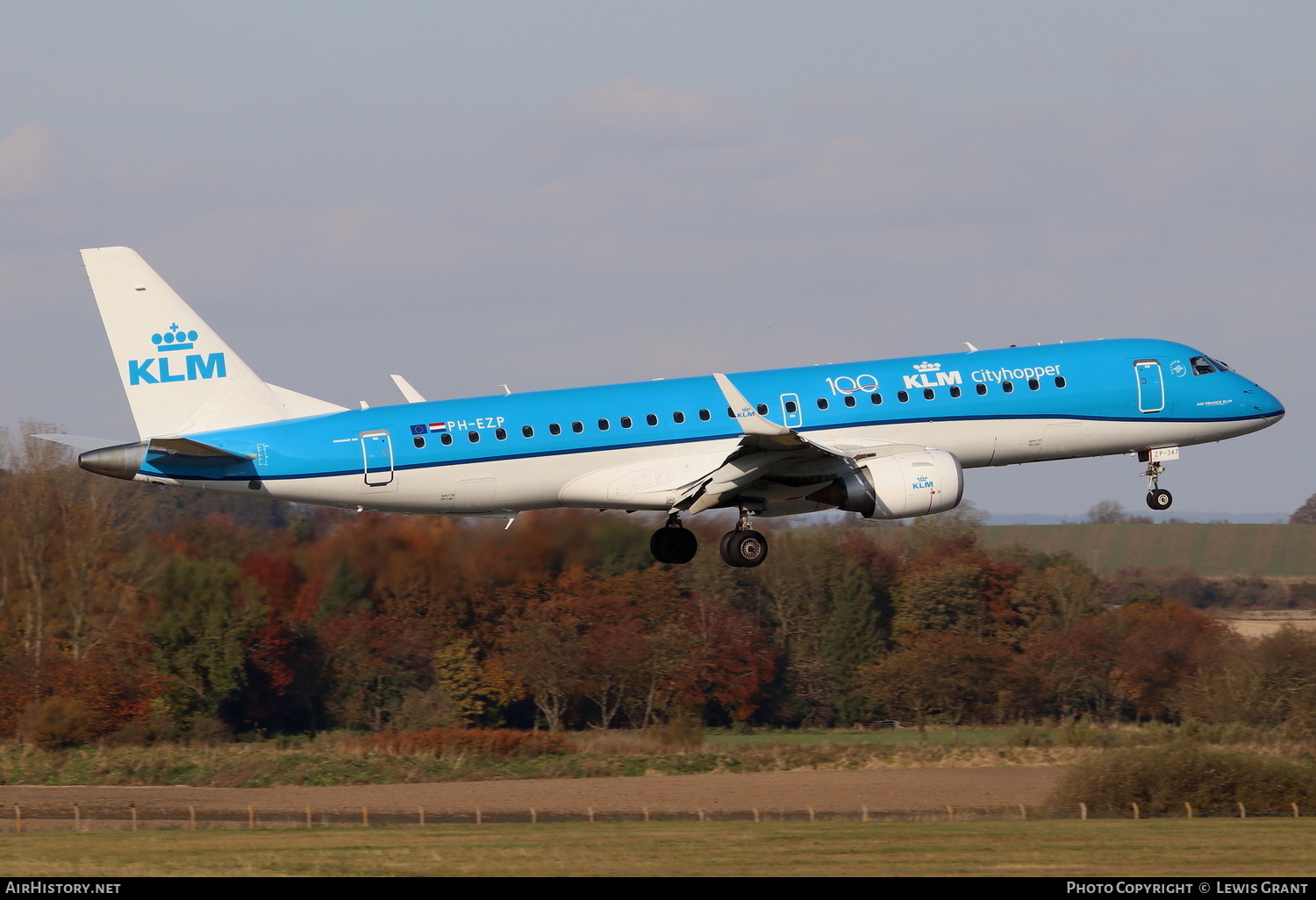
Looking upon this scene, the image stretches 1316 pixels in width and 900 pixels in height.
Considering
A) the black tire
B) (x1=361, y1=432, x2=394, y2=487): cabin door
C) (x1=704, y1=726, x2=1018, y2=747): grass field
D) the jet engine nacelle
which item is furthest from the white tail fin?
(x1=704, y1=726, x2=1018, y2=747): grass field

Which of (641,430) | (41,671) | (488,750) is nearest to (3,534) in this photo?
(41,671)

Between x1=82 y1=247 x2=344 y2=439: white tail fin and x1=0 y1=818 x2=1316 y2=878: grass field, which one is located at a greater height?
x1=82 y1=247 x2=344 y2=439: white tail fin

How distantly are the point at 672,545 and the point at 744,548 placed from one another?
8.70 ft

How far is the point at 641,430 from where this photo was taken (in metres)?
39.6

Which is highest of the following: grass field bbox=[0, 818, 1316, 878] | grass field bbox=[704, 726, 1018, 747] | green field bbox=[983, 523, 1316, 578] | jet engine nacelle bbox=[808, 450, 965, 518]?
jet engine nacelle bbox=[808, 450, 965, 518]

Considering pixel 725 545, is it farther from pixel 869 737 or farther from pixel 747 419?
pixel 869 737

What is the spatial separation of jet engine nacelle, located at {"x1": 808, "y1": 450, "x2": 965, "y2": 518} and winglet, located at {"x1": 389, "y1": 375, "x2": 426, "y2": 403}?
10300mm

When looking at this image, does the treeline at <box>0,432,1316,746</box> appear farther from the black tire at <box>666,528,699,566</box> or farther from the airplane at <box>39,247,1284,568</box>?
the airplane at <box>39,247,1284,568</box>

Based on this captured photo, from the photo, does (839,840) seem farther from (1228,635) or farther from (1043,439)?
(1228,635)

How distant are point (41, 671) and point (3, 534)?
21.0 ft

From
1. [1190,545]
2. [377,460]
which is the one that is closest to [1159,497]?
[377,460]

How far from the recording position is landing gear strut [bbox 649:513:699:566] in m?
42.6

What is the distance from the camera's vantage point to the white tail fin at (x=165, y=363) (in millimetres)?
38656

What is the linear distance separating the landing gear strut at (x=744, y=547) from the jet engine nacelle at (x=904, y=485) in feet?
8.02
